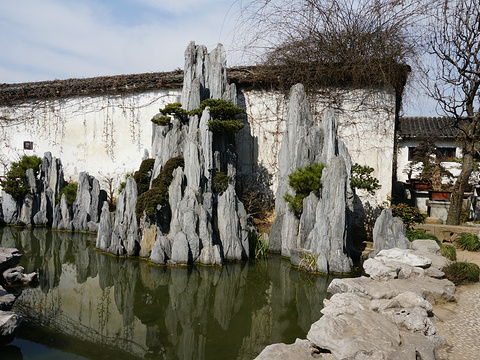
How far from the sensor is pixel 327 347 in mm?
4289

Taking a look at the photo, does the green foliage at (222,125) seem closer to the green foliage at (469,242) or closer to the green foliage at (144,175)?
the green foliage at (144,175)

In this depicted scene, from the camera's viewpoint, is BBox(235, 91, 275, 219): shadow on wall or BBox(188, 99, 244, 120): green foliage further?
BBox(235, 91, 275, 219): shadow on wall

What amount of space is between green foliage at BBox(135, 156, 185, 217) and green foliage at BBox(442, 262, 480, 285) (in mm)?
6583

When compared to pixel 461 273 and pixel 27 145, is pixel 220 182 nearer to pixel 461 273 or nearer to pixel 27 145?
pixel 461 273

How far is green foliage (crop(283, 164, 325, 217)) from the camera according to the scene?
385 inches

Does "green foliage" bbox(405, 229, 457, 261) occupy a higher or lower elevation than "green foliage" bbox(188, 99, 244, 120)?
lower

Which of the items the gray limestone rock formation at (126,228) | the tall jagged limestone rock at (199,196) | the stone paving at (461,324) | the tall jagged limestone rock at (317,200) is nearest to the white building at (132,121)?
the tall jagged limestone rock at (199,196)

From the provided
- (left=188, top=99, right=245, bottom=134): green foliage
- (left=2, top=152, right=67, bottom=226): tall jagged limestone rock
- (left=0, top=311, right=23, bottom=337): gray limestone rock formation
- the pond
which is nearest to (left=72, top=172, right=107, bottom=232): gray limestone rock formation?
(left=2, top=152, right=67, bottom=226): tall jagged limestone rock

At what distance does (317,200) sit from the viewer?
31.7 feet

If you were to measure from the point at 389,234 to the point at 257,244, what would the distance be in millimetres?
3325

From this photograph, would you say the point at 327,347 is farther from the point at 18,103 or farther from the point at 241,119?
the point at 18,103

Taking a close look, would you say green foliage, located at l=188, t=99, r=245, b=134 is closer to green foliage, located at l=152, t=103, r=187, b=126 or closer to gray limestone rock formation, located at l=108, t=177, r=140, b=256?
green foliage, located at l=152, t=103, r=187, b=126

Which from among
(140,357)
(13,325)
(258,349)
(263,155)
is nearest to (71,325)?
(13,325)

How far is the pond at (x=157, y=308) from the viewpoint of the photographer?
5453 millimetres
